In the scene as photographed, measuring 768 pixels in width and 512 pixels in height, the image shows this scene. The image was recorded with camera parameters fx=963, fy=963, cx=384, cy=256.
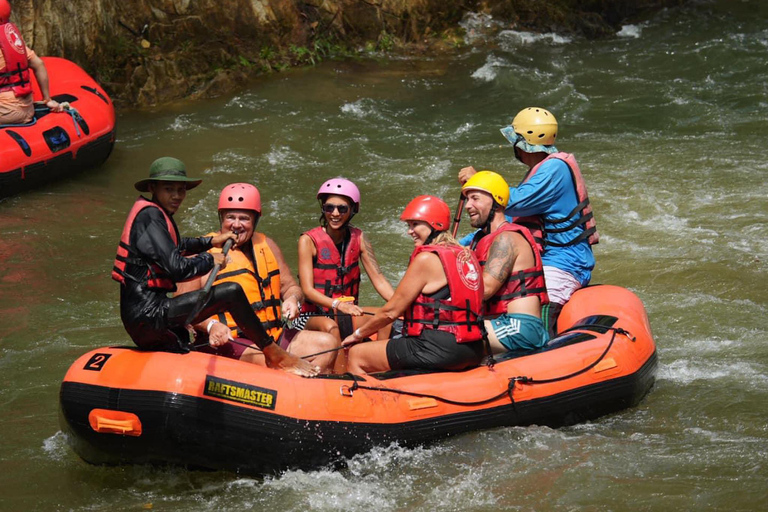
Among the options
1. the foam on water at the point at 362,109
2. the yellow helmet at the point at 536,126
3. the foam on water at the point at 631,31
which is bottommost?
the foam on water at the point at 362,109

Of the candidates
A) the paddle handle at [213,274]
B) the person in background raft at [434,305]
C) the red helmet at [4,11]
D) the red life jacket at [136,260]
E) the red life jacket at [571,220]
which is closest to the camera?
the paddle handle at [213,274]

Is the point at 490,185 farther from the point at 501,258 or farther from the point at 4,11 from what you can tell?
the point at 4,11

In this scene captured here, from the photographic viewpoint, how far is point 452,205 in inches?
365

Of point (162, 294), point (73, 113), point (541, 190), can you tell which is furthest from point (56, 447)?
point (73, 113)

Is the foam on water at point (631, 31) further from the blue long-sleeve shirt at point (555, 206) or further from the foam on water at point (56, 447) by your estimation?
the foam on water at point (56, 447)

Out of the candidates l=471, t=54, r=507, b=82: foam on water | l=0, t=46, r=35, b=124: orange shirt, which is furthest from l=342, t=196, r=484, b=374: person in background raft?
l=471, t=54, r=507, b=82: foam on water

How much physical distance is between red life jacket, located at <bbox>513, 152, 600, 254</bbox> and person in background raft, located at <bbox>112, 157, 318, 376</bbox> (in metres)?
2.12

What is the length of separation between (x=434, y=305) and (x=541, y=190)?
1.31m

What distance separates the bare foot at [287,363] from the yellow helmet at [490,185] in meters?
1.37

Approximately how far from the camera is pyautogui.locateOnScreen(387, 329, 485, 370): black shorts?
5234mm

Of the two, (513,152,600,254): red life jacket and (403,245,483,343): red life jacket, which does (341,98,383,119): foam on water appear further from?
(403,245,483,343): red life jacket

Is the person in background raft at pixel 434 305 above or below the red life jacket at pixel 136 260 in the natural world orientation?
below

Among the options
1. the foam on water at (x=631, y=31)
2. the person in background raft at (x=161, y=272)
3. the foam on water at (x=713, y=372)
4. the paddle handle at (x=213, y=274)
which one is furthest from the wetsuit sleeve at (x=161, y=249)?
the foam on water at (x=631, y=31)

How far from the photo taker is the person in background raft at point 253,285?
17.7 feet
